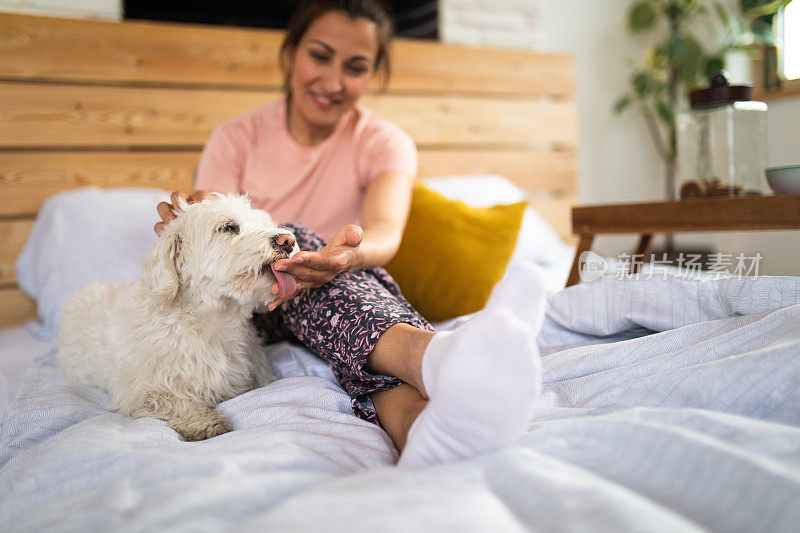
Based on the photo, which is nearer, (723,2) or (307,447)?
(307,447)

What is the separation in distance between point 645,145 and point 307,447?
3252mm

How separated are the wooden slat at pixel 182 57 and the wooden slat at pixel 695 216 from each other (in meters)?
1.22

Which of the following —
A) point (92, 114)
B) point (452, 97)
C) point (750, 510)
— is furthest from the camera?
point (452, 97)

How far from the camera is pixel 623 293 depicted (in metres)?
1.32

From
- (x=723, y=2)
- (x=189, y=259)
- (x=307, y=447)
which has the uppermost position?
(x=723, y=2)

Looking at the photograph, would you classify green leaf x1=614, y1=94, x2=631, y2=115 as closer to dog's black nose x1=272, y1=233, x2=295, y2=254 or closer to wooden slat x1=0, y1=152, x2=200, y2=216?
wooden slat x1=0, y1=152, x2=200, y2=216

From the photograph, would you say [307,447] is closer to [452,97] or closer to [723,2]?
[452,97]

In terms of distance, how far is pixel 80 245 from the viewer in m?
1.84

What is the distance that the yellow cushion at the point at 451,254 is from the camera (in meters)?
1.79

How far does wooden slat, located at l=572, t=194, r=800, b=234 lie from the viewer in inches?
53.4

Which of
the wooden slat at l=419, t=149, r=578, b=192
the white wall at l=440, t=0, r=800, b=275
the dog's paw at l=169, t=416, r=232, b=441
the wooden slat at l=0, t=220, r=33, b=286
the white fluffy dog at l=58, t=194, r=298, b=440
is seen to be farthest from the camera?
the white wall at l=440, t=0, r=800, b=275

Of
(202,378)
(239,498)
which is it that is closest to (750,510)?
(239,498)

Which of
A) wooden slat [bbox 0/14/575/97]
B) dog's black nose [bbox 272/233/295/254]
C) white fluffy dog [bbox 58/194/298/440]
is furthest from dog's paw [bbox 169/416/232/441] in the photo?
wooden slat [bbox 0/14/575/97]

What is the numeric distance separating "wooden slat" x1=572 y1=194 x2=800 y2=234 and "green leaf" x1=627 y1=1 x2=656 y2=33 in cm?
186
